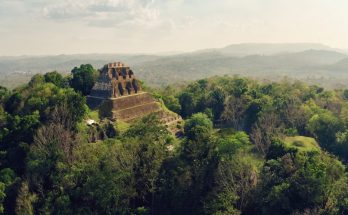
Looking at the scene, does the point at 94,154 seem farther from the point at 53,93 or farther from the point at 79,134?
the point at 53,93

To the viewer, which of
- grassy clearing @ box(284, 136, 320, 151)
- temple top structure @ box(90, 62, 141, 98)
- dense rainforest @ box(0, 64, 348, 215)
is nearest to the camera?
dense rainforest @ box(0, 64, 348, 215)

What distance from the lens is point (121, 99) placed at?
5062 cm

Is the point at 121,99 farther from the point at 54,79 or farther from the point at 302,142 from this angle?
the point at 302,142

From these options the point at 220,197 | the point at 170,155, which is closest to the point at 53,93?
the point at 170,155

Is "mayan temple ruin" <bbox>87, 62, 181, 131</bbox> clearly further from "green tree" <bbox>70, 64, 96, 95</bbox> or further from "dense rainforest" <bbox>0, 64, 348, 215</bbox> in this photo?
"dense rainforest" <bbox>0, 64, 348, 215</bbox>

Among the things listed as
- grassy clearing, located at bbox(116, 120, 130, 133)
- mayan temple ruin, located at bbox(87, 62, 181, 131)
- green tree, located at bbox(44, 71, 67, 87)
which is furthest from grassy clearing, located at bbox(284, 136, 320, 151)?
green tree, located at bbox(44, 71, 67, 87)

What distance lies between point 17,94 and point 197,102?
31847 millimetres

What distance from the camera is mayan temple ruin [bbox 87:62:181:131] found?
1943 inches

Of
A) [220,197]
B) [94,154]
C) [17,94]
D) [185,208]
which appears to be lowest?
[185,208]

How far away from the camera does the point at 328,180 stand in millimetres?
30312

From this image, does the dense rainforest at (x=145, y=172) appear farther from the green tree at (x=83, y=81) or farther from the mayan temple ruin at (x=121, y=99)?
the green tree at (x=83, y=81)

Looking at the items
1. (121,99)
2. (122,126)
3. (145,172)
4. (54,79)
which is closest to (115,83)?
(121,99)

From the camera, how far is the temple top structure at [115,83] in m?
51.3

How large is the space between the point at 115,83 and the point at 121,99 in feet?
9.47
